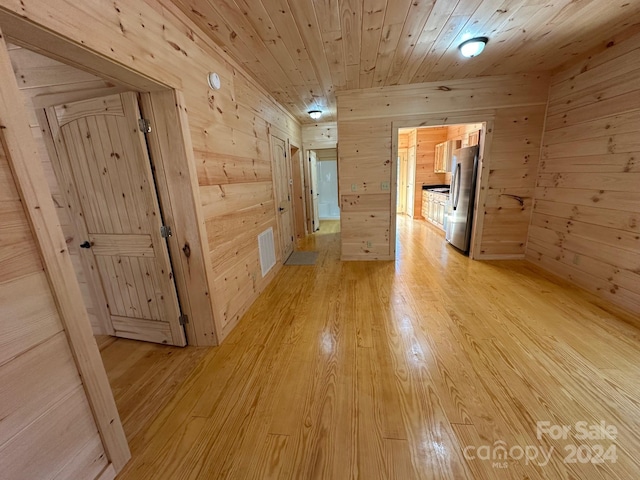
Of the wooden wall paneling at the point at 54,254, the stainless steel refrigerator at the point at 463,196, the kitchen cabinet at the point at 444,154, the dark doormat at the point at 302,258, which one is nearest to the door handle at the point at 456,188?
the stainless steel refrigerator at the point at 463,196

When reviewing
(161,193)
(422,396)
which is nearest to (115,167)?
(161,193)

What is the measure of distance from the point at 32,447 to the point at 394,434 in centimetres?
155

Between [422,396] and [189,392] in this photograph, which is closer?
[422,396]

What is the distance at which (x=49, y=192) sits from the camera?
0.93m

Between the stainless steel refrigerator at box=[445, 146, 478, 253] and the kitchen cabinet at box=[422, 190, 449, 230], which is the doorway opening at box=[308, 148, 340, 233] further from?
the stainless steel refrigerator at box=[445, 146, 478, 253]

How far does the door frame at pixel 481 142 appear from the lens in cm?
339

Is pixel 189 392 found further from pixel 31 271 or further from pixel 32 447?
pixel 31 271

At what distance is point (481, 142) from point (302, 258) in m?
3.27

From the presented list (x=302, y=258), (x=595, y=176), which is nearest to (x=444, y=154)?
(x=595, y=176)

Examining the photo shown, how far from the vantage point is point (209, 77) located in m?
2.05

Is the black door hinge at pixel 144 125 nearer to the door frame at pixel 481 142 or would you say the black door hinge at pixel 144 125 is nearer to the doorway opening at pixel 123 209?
the doorway opening at pixel 123 209

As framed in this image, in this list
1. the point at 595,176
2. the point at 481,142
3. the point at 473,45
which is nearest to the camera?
the point at 473,45

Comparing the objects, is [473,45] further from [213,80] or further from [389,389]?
[389,389]

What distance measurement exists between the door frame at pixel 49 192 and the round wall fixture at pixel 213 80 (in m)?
0.49
